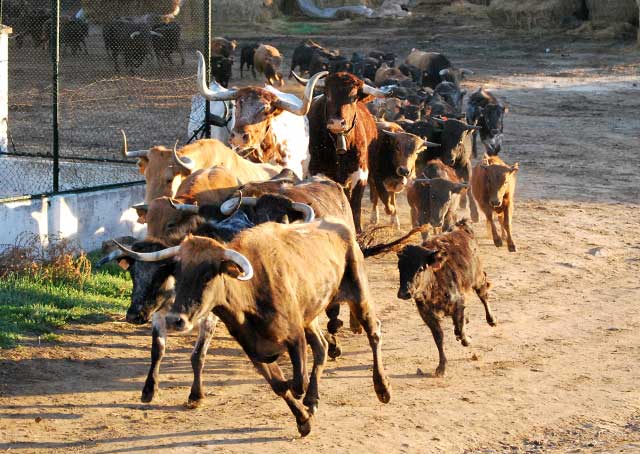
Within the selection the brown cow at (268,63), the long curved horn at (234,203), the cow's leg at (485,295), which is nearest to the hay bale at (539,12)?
the brown cow at (268,63)

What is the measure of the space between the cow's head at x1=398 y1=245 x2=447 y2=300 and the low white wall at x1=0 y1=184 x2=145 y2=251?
4.03 metres

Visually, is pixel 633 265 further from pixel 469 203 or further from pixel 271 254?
pixel 271 254

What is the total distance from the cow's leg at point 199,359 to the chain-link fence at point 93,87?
156 inches

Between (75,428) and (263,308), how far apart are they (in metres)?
1.56

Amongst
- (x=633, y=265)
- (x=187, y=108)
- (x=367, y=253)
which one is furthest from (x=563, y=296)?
(x=187, y=108)

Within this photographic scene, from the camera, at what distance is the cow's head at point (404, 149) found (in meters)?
13.1

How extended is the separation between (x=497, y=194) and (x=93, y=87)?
32.3ft

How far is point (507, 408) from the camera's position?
25.6 ft

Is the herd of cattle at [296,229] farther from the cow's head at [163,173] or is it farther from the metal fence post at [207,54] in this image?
the metal fence post at [207,54]

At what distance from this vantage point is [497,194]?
1217 centimetres

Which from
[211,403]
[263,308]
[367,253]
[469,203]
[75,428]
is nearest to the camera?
[263,308]

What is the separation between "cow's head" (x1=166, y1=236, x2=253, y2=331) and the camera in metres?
6.22

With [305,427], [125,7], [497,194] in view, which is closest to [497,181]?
[497,194]

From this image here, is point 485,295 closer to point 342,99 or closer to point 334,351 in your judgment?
point 334,351
